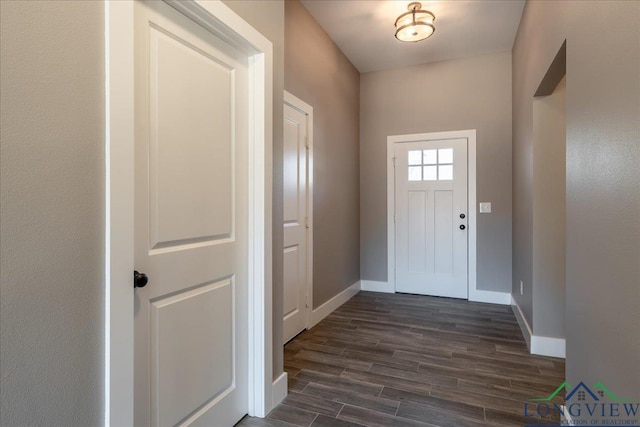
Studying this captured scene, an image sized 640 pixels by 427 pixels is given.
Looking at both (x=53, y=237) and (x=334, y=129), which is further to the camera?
(x=334, y=129)

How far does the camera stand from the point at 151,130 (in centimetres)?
138

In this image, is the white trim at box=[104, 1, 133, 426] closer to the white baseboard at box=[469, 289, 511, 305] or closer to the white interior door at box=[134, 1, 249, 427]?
the white interior door at box=[134, 1, 249, 427]

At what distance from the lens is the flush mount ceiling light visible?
3.12m

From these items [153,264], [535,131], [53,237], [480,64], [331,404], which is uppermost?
[480,64]

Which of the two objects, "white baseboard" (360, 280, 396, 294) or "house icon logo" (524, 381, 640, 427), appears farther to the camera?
"white baseboard" (360, 280, 396, 294)

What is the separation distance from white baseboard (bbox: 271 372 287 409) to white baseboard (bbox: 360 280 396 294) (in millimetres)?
2785

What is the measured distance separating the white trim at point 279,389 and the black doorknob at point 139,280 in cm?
112

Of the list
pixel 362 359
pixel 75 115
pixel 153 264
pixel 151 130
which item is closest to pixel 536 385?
pixel 362 359

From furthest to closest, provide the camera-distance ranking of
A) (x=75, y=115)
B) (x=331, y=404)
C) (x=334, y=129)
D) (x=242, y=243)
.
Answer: (x=334, y=129) < (x=331, y=404) < (x=242, y=243) < (x=75, y=115)

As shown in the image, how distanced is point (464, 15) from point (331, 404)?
3581mm

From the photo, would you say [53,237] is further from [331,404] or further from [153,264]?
[331,404]

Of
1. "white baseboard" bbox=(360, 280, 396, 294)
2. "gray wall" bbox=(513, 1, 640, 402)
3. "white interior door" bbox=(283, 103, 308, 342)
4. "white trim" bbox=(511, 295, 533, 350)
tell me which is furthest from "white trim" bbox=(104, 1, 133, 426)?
"white baseboard" bbox=(360, 280, 396, 294)

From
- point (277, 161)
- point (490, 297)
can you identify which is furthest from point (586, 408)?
point (490, 297)

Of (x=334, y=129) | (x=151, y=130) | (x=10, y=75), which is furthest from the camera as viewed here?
(x=334, y=129)
